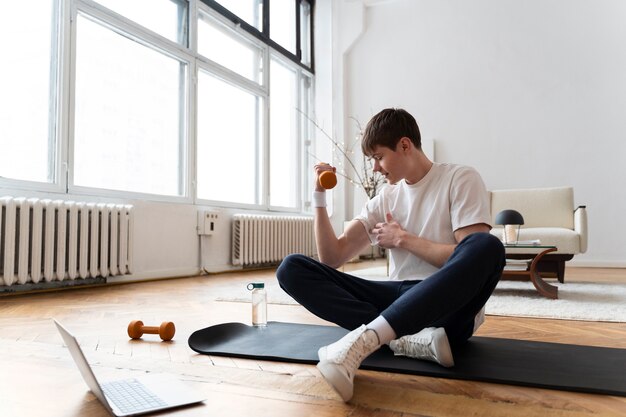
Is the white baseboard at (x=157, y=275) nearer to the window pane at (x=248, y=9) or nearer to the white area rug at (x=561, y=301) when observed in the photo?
the white area rug at (x=561, y=301)

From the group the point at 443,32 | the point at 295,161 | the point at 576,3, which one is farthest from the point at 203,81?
→ the point at 576,3

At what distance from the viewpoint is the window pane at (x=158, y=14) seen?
421cm

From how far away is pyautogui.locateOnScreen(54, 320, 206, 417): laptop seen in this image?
111 cm

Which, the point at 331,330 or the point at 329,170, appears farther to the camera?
the point at 331,330

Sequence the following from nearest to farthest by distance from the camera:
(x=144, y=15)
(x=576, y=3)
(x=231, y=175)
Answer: (x=144, y=15)
(x=231, y=175)
(x=576, y=3)

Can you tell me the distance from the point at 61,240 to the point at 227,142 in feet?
7.89

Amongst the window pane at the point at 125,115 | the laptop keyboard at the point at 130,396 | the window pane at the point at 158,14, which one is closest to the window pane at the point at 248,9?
the window pane at the point at 158,14

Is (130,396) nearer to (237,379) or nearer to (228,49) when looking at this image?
(237,379)

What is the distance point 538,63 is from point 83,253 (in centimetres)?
552

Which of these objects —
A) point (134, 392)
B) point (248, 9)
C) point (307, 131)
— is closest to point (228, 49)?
→ point (248, 9)

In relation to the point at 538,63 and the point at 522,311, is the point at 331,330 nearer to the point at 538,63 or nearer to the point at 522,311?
the point at 522,311

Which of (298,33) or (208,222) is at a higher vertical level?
(298,33)

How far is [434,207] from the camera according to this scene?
157cm

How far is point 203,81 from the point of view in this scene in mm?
5160
